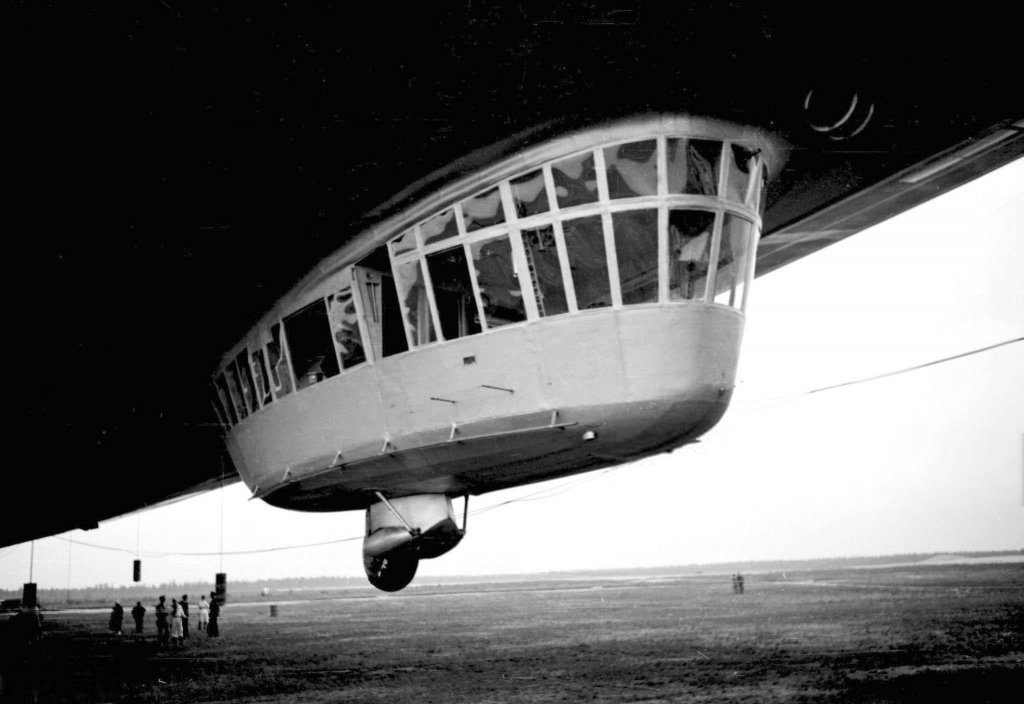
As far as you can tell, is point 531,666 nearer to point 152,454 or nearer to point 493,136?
point 493,136

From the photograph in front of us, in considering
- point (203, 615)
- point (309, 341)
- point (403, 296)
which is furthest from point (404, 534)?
point (203, 615)

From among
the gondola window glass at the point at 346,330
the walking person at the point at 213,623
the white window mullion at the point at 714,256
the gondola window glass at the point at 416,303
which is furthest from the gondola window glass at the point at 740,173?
the walking person at the point at 213,623

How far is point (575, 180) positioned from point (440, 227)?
8.91ft

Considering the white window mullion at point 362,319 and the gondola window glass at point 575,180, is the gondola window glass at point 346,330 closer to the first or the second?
the white window mullion at point 362,319

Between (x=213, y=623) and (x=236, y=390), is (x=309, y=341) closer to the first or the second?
(x=236, y=390)

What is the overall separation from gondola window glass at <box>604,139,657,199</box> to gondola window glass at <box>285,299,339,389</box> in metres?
7.51

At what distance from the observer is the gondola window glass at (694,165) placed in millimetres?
13953

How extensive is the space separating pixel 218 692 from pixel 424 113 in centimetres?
1499

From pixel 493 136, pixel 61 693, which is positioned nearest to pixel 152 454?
pixel 61 693

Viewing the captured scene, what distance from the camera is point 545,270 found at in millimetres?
14391

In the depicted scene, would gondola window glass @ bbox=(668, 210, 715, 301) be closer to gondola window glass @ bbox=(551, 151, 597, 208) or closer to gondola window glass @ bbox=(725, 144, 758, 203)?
gondola window glass @ bbox=(725, 144, 758, 203)

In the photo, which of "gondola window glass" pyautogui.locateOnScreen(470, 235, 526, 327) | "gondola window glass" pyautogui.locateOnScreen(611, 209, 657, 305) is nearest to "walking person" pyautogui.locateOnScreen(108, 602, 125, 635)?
"gondola window glass" pyautogui.locateOnScreen(470, 235, 526, 327)

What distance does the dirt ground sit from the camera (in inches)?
784

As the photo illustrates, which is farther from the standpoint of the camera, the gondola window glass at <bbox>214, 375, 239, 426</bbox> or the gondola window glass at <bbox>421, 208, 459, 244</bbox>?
the gondola window glass at <bbox>214, 375, 239, 426</bbox>
